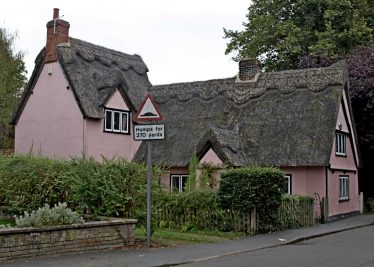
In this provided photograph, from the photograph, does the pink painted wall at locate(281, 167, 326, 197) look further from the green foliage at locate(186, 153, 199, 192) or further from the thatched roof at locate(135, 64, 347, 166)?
the green foliage at locate(186, 153, 199, 192)

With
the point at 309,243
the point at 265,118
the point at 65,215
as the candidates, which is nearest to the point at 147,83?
the point at 265,118

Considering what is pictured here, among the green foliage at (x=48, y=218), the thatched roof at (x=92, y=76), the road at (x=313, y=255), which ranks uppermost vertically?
the thatched roof at (x=92, y=76)

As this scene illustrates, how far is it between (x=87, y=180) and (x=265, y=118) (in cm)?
1511

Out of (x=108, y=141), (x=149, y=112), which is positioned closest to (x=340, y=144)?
(x=108, y=141)

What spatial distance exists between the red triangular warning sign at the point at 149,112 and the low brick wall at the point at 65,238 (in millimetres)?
2721

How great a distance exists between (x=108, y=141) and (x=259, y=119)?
8123 millimetres

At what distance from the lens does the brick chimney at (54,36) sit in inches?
1160

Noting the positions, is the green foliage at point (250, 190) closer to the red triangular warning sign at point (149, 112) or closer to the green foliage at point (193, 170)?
the green foliage at point (193, 170)

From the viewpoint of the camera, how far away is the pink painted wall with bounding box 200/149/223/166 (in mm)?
24688

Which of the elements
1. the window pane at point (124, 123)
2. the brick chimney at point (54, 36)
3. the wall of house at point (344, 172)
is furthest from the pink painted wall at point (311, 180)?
the brick chimney at point (54, 36)

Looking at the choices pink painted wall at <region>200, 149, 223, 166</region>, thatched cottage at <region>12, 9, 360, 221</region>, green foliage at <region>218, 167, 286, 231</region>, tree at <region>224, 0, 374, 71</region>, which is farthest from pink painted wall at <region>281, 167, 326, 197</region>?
tree at <region>224, 0, 374, 71</region>

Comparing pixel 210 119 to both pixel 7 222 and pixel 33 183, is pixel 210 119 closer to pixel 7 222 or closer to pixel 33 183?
pixel 33 183

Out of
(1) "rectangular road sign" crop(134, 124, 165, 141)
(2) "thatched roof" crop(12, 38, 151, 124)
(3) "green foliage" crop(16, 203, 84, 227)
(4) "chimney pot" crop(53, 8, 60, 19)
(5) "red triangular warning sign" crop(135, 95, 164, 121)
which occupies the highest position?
(4) "chimney pot" crop(53, 8, 60, 19)

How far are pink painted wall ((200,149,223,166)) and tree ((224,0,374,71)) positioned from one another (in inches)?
578
